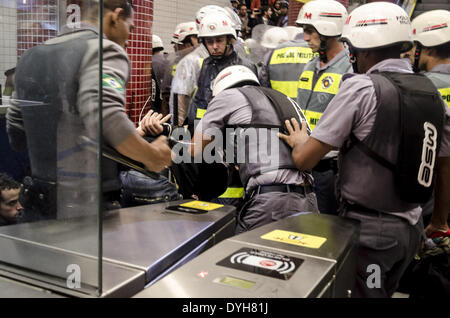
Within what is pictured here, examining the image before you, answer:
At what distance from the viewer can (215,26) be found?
4.27 m

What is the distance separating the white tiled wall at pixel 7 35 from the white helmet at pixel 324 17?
2.60 metres

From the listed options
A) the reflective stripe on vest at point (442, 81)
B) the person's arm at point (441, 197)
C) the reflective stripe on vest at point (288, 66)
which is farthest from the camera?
the reflective stripe on vest at point (288, 66)

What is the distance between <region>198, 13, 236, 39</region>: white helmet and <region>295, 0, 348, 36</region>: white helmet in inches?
32.8

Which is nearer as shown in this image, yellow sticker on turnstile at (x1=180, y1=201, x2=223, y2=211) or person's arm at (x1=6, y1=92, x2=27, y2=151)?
person's arm at (x1=6, y1=92, x2=27, y2=151)

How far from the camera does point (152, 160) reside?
1.62 m

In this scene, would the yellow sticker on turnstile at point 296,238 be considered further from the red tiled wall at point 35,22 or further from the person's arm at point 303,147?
the red tiled wall at point 35,22

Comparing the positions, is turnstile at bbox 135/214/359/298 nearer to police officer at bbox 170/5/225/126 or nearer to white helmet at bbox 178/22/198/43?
police officer at bbox 170/5/225/126

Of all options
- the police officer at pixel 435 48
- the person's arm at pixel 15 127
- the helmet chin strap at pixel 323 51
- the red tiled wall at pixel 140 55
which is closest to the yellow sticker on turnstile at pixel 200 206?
the person's arm at pixel 15 127

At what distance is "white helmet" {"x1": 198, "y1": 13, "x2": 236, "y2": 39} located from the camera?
423cm

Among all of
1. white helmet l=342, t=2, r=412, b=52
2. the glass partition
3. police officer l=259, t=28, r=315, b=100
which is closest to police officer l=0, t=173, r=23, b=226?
the glass partition

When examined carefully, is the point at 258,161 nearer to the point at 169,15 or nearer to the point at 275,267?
the point at 275,267

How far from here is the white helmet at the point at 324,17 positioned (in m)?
3.52
